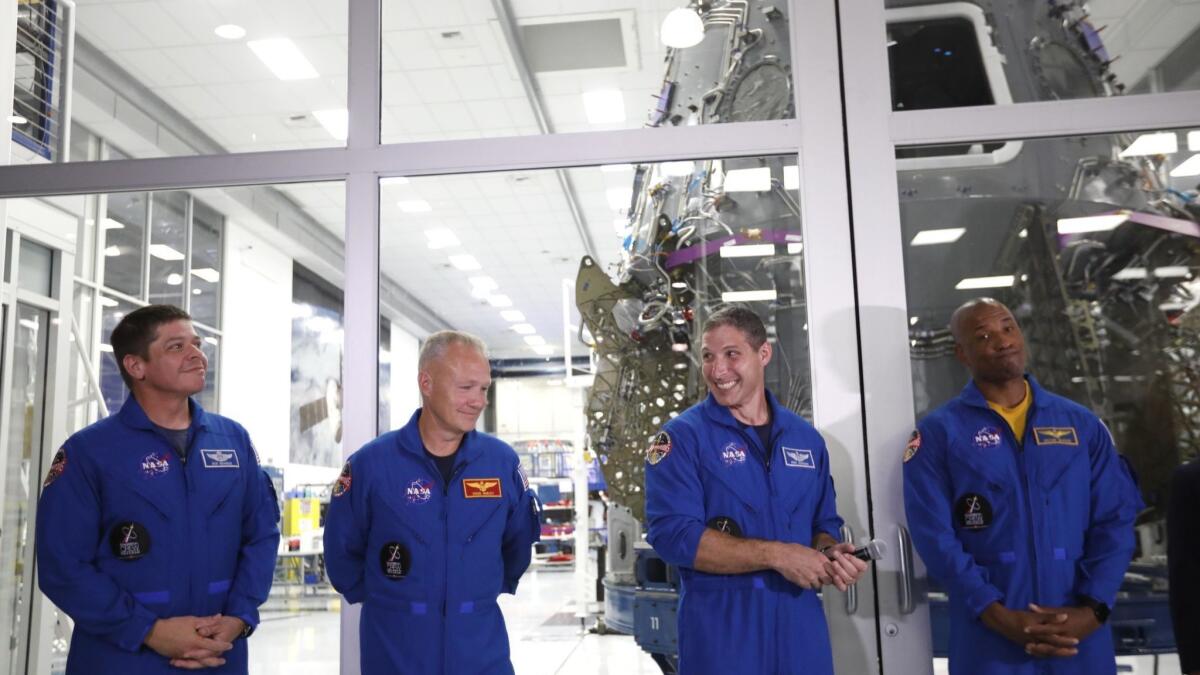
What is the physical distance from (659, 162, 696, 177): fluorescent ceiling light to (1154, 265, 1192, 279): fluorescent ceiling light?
5.09 ft

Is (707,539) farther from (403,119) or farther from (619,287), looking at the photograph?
Answer: (403,119)

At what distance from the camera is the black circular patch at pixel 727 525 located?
2477 mm

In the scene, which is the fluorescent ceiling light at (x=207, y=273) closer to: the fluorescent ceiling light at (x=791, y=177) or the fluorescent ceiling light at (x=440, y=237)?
the fluorescent ceiling light at (x=440, y=237)

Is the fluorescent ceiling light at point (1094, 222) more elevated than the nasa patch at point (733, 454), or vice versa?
the fluorescent ceiling light at point (1094, 222)

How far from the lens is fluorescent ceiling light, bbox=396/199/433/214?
2967mm

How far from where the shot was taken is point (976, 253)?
9.43ft

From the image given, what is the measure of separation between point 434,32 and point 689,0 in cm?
91

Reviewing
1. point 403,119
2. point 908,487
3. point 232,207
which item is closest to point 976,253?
point 908,487

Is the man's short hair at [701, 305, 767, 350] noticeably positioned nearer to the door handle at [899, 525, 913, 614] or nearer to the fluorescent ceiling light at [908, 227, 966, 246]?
the fluorescent ceiling light at [908, 227, 966, 246]

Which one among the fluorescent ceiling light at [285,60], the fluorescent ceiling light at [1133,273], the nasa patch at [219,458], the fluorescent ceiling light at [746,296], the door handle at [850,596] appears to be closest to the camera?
the door handle at [850,596]

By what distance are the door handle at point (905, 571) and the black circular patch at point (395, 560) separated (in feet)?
4.45

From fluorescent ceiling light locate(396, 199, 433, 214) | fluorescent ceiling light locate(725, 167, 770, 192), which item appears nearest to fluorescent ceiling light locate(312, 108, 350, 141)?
fluorescent ceiling light locate(396, 199, 433, 214)

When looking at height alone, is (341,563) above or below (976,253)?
below

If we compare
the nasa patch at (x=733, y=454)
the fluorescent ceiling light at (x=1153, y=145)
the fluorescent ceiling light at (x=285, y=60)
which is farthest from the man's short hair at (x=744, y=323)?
the fluorescent ceiling light at (x=285, y=60)
